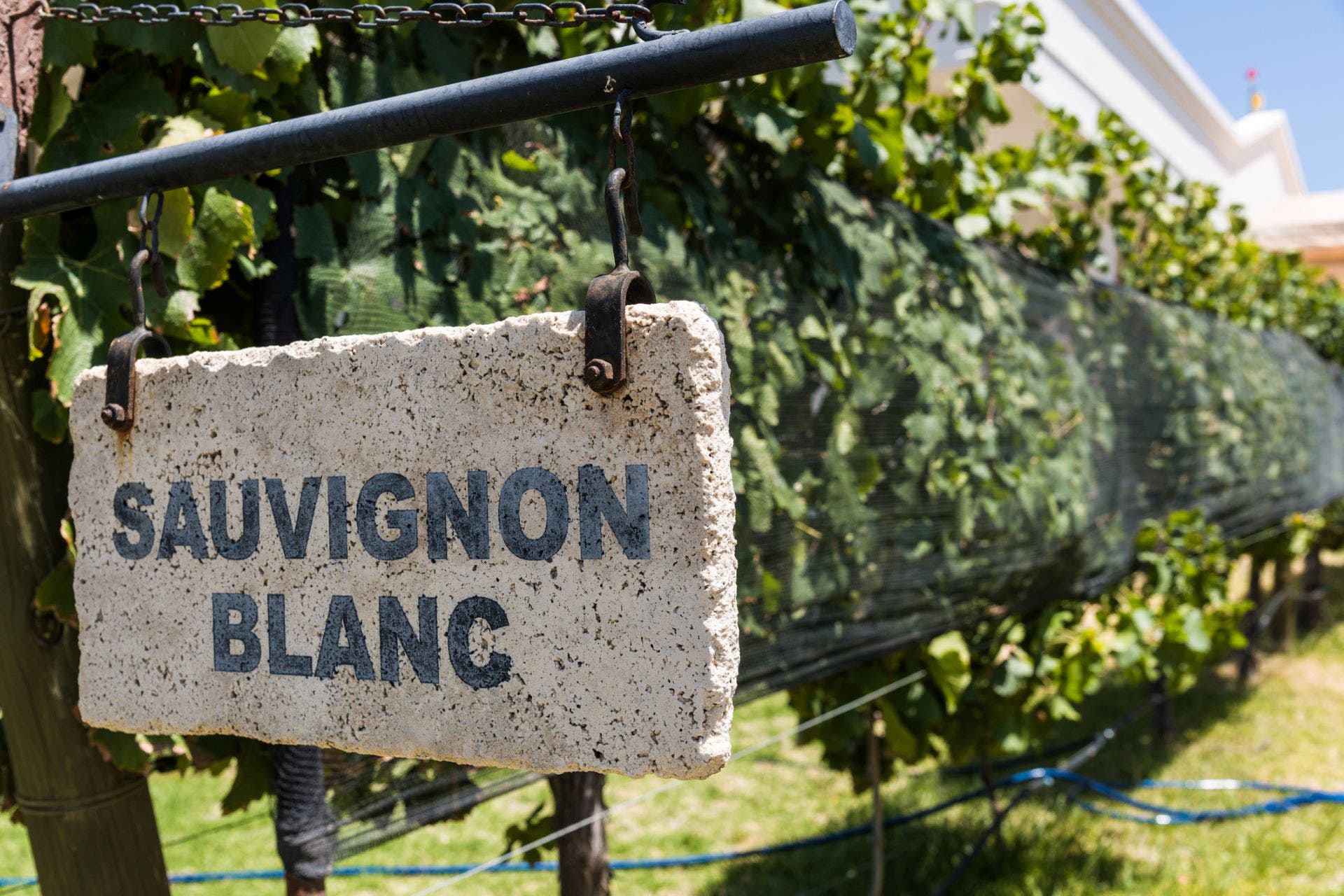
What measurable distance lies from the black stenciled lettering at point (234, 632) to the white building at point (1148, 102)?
2761 mm

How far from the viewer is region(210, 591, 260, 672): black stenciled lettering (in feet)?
3.87

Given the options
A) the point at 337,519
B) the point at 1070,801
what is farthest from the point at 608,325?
the point at 1070,801

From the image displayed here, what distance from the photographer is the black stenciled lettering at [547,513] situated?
1052 mm

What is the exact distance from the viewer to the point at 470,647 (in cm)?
110

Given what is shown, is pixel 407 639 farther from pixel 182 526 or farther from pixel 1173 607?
pixel 1173 607

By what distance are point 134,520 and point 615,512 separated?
1.88 ft

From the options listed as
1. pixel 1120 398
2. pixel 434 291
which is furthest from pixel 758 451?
pixel 1120 398

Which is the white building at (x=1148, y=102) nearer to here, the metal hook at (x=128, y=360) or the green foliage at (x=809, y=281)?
the green foliage at (x=809, y=281)

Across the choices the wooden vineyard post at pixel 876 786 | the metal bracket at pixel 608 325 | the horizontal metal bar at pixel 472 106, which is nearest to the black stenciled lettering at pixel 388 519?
the metal bracket at pixel 608 325

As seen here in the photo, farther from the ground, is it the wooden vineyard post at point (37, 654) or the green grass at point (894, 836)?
the wooden vineyard post at point (37, 654)

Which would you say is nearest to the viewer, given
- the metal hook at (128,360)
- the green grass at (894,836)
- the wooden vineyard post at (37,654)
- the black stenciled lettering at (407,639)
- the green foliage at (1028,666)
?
the black stenciled lettering at (407,639)

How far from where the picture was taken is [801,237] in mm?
2439

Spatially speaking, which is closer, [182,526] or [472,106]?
[472,106]

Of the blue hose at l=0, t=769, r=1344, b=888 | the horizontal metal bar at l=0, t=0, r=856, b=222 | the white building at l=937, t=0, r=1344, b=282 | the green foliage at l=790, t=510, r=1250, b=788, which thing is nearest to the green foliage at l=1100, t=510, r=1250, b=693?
the green foliage at l=790, t=510, r=1250, b=788
